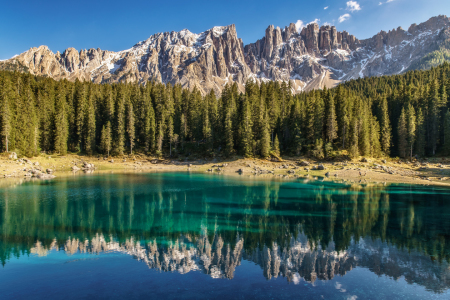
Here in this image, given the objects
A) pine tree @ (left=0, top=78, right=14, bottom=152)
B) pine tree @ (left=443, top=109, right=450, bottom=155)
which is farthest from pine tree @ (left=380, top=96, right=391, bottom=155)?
pine tree @ (left=0, top=78, right=14, bottom=152)

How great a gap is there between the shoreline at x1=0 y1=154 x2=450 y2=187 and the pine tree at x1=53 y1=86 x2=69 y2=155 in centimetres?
293

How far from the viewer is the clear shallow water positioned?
12.3 m

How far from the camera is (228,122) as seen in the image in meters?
74.1

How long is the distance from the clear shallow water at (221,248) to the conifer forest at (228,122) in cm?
4016

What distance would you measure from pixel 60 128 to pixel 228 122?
44.2 meters

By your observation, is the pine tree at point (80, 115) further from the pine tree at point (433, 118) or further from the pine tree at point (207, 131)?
the pine tree at point (433, 118)

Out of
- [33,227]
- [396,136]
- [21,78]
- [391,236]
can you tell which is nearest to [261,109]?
[396,136]

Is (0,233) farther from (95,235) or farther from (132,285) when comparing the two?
(132,285)

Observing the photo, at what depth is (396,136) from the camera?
79.1 metres

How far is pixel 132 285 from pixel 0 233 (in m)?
13.2

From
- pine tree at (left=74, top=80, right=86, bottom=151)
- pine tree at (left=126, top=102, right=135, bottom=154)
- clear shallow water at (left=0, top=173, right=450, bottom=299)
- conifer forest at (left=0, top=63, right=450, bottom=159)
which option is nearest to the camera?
clear shallow water at (left=0, top=173, right=450, bottom=299)

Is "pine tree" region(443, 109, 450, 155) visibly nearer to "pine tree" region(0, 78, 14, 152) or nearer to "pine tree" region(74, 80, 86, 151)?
"pine tree" region(74, 80, 86, 151)

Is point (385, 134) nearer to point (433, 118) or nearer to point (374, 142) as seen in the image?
point (374, 142)

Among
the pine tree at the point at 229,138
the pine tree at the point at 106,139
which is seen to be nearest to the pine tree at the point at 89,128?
the pine tree at the point at 106,139
